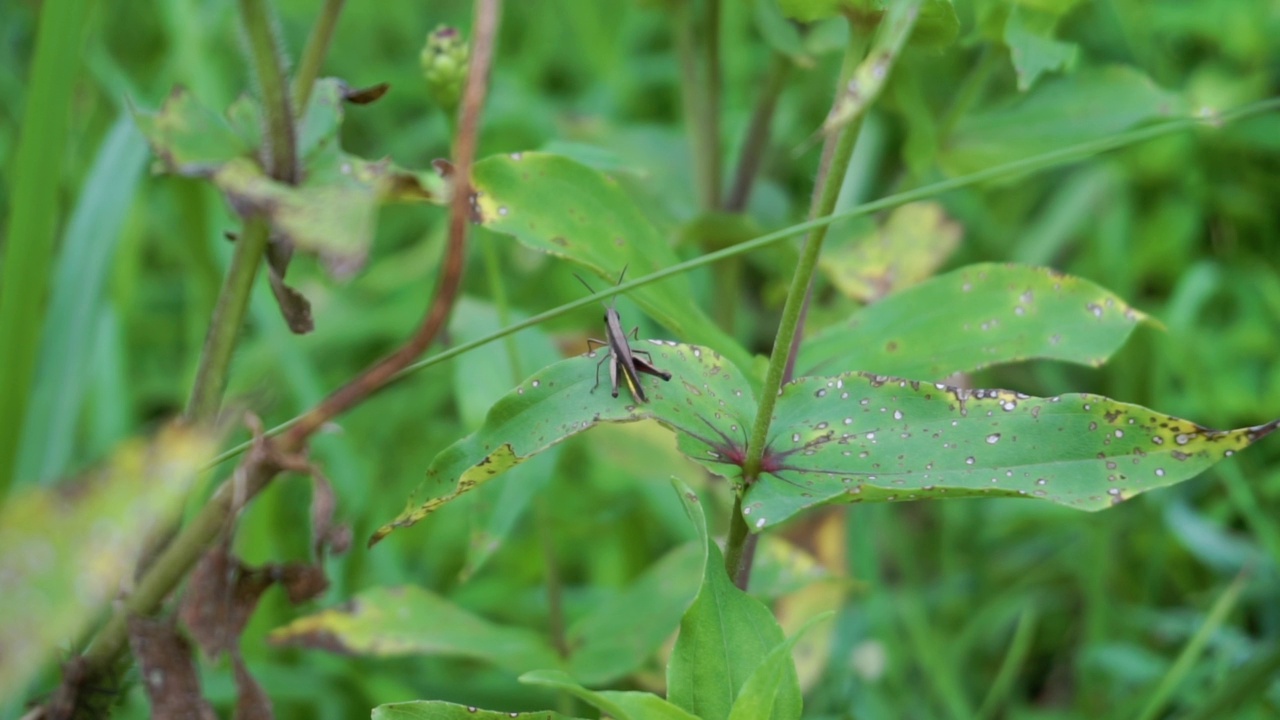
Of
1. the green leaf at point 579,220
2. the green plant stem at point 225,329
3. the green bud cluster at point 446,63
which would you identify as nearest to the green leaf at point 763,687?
the green leaf at point 579,220

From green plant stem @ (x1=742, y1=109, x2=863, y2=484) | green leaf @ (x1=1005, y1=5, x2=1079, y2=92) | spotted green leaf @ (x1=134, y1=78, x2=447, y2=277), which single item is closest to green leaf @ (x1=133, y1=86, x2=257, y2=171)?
spotted green leaf @ (x1=134, y1=78, x2=447, y2=277)

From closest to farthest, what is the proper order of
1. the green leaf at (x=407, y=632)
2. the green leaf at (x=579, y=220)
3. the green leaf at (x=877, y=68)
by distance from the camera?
the green leaf at (x=877, y=68) < the green leaf at (x=579, y=220) < the green leaf at (x=407, y=632)

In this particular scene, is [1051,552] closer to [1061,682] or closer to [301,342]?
[1061,682]

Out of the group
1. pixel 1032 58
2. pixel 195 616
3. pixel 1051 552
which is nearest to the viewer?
pixel 195 616

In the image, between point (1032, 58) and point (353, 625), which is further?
point (353, 625)

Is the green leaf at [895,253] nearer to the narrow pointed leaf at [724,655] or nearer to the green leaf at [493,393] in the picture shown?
the green leaf at [493,393]

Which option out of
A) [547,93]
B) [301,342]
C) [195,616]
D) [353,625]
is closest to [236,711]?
[195,616]

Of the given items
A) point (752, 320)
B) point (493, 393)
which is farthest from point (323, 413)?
point (752, 320)

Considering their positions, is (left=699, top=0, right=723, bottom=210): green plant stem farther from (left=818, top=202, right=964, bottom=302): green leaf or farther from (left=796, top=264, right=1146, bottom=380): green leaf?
(left=796, top=264, right=1146, bottom=380): green leaf
